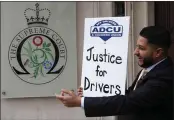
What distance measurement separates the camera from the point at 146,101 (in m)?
2.65

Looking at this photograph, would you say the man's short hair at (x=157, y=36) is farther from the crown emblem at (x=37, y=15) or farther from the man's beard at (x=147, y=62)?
the crown emblem at (x=37, y=15)

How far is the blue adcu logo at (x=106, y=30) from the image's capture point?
10.1ft

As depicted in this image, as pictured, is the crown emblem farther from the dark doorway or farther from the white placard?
the white placard

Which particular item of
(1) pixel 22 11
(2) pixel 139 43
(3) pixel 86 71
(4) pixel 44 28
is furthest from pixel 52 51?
(2) pixel 139 43

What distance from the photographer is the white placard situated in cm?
306

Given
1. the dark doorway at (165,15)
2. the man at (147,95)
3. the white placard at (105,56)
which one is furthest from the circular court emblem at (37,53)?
the man at (147,95)

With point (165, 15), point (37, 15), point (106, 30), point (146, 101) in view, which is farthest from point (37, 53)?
point (146, 101)

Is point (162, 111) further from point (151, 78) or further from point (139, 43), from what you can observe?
point (139, 43)

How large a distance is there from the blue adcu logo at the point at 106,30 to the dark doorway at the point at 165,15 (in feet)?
8.35

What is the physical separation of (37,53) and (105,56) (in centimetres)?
327

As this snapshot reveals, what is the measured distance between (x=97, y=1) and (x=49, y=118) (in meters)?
1.98

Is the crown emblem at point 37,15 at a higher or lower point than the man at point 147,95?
higher

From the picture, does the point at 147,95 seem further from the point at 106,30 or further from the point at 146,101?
the point at 106,30

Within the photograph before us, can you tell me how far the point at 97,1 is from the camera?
6188 millimetres
